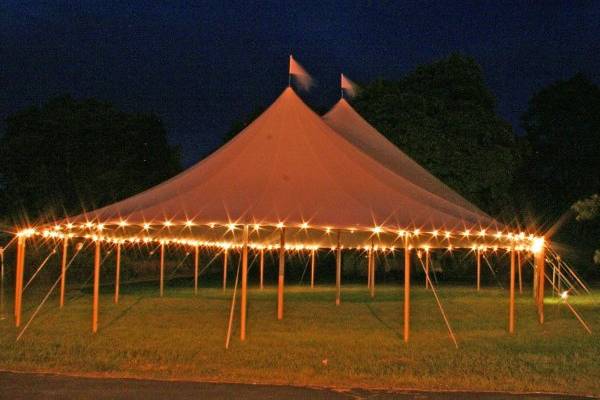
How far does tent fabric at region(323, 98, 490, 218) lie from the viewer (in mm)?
18266

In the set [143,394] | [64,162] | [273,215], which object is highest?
[64,162]

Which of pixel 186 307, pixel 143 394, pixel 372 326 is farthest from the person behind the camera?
pixel 186 307

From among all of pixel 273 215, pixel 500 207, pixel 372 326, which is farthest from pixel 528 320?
pixel 500 207

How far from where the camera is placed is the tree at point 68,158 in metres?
37.6

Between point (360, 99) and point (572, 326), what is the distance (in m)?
19.9

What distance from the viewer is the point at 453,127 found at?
1329 inches

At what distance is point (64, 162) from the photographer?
39938 millimetres

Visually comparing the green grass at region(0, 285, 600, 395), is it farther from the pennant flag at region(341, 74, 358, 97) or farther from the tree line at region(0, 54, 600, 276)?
the tree line at region(0, 54, 600, 276)

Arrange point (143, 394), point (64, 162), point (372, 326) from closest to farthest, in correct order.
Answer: point (143, 394) < point (372, 326) < point (64, 162)

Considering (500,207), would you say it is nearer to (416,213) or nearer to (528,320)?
(528,320)

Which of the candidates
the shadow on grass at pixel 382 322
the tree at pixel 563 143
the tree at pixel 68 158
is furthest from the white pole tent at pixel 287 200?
the tree at pixel 563 143

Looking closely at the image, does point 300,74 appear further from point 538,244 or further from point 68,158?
point 68,158

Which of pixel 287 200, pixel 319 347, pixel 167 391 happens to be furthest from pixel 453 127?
pixel 167 391

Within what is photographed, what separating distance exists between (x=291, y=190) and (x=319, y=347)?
2783mm
